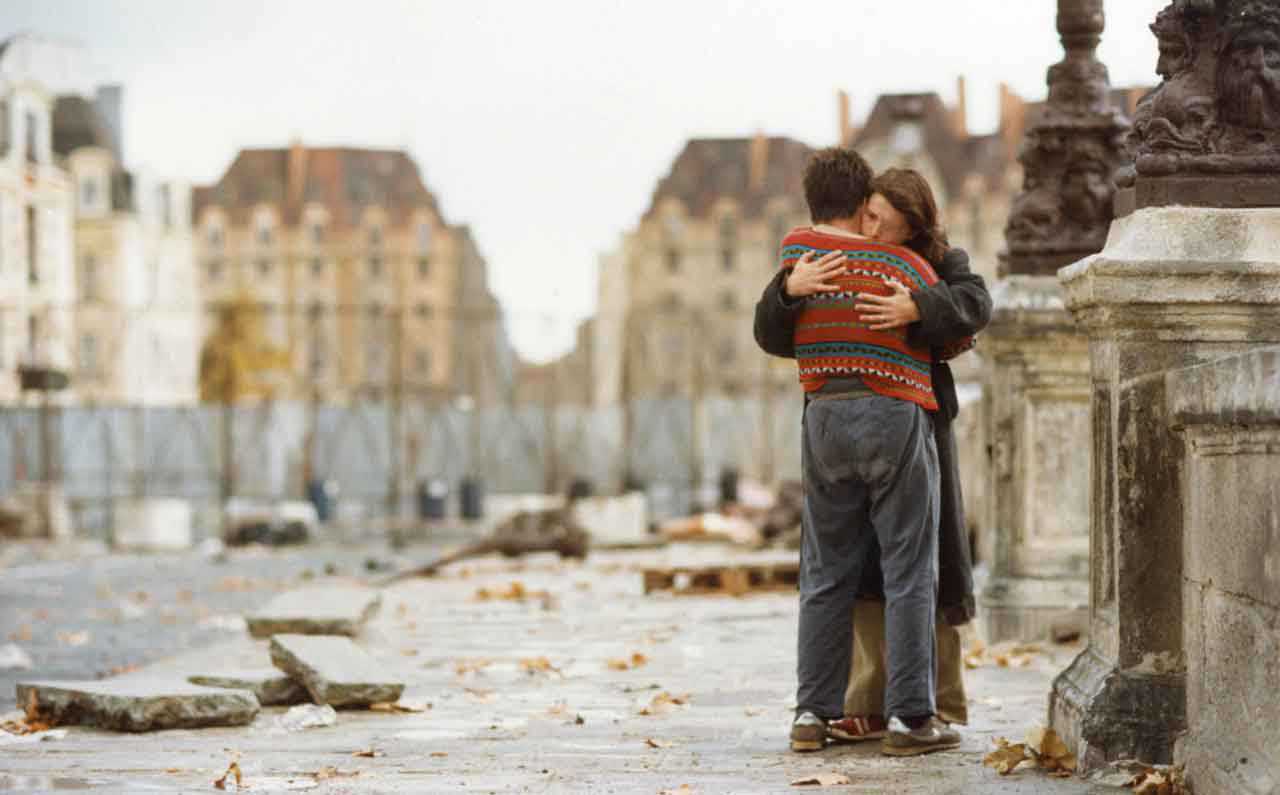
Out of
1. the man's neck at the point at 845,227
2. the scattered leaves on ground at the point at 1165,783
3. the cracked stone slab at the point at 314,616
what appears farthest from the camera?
the cracked stone slab at the point at 314,616

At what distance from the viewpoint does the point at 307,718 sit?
7438 mm

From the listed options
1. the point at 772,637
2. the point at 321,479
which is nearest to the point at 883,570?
the point at 772,637

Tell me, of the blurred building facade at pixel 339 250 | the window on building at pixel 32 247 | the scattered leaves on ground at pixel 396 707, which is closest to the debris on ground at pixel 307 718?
the scattered leaves on ground at pixel 396 707

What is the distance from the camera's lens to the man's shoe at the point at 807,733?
6.17 m

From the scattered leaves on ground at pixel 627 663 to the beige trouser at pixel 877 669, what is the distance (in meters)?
2.81

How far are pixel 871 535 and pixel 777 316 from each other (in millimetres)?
777

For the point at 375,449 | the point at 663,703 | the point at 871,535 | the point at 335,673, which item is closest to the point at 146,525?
the point at 375,449

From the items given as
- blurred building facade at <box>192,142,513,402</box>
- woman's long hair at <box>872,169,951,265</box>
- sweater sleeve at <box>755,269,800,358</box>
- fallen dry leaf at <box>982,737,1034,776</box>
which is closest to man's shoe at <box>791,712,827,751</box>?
fallen dry leaf at <box>982,737,1034,776</box>

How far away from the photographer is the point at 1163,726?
5340 mm

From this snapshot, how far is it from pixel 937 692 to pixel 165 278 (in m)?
72.6

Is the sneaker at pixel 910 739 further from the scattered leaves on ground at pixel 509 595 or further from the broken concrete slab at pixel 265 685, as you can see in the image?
the scattered leaves on ground at pixel 509 595

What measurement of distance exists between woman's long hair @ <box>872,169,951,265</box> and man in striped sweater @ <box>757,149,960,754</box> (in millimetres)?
85

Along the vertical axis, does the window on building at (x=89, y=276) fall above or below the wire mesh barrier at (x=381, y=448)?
above

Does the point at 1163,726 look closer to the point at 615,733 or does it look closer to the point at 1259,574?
the point at 1259,574
